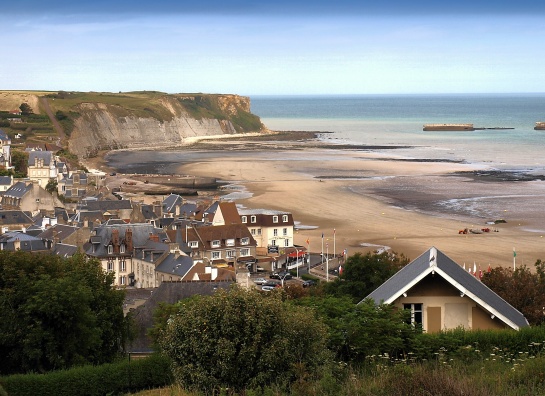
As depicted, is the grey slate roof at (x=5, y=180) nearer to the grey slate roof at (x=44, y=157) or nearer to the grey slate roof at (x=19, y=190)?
the grey slate roof at (x=44, y=157)

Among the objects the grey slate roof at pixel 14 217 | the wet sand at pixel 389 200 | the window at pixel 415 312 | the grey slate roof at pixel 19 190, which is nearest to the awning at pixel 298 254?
the wet sand at pixel 389 200

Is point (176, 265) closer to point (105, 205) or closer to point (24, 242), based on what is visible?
point (24, 242)

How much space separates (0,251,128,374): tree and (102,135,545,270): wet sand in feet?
91.8

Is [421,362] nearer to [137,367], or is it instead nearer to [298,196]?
[137,367]

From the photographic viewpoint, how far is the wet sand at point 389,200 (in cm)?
5450

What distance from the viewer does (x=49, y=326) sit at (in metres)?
21.6

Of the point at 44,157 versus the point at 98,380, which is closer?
the point at 98,380

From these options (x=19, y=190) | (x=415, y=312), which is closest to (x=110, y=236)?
(x=19, y=190)

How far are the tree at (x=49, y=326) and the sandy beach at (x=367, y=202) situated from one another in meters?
28.4

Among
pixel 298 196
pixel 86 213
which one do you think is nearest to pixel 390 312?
pixel 86 213

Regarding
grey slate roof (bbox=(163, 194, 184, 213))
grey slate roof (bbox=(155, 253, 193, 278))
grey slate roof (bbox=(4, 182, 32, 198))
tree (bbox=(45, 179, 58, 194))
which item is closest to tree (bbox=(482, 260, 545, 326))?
grey slate roof (bbox=(155, 253, 193, 278))

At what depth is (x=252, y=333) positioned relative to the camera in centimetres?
1244

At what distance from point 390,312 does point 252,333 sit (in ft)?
7.56

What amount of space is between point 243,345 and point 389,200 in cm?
6596
